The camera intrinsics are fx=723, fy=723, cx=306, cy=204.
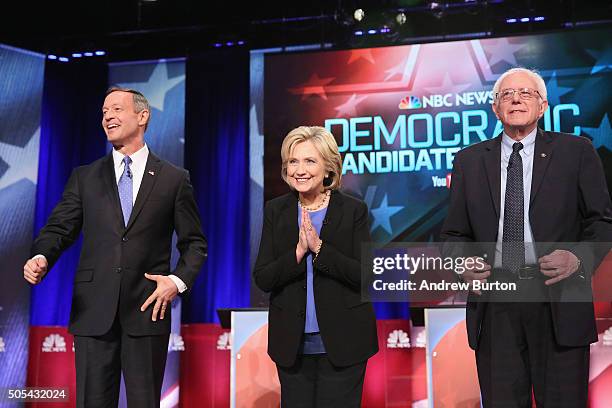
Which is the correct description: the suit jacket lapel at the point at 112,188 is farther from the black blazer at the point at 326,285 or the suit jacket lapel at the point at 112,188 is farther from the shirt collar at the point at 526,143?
the shirt collar at the point at 526,143

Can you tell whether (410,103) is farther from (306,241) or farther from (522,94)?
(306,241)

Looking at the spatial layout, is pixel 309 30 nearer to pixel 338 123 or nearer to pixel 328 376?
pixel 338 123

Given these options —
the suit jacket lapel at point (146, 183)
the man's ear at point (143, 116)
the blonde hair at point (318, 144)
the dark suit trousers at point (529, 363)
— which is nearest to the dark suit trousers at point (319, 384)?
the dark suit trousers at point (529, 363)

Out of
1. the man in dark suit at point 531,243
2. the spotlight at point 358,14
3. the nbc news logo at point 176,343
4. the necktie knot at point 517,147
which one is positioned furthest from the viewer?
the nbc news logo at point 176,343

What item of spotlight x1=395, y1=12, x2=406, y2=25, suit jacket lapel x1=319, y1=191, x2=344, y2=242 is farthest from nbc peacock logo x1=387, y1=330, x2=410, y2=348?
suit jacket lapel x1=319, y1=191, x2=344, y2=242

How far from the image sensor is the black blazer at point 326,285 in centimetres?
268

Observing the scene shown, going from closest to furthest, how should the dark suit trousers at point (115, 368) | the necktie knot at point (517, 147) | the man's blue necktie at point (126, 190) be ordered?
the necktie knot at point (517, 147)
the dark suit trousers at point (115, 368)
the man's blue necktie at point (126, 190)

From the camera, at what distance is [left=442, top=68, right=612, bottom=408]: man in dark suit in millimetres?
2318

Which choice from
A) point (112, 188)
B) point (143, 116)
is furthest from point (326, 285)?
point (143, 116)

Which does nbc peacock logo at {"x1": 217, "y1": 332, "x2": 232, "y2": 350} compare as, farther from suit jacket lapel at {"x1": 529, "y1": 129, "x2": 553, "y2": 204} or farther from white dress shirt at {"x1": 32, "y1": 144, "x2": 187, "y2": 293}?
suit jacket lapel at {"x1": 529, "y1": 129, "x2": 553, "y2": 204}

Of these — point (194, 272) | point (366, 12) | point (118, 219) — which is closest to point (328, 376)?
point (194, 272)

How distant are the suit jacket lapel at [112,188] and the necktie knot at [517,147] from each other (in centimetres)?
155

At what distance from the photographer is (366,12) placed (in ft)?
20.7

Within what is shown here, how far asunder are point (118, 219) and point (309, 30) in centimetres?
429
